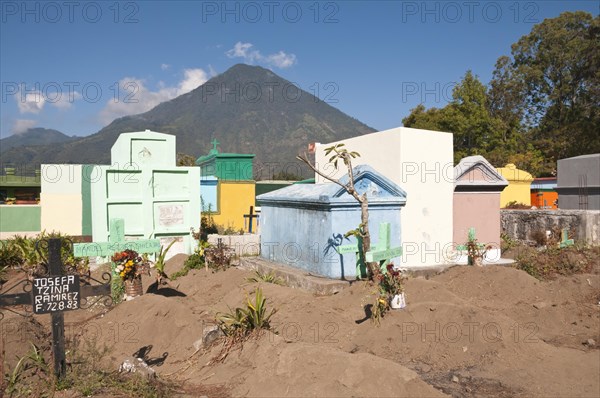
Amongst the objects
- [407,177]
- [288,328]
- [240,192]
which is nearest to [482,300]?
[407,177]

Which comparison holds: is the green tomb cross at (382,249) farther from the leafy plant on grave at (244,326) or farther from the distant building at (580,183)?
the distant building at (580,183)

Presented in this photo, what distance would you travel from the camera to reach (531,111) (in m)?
36.5

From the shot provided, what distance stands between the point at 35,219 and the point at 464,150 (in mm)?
26303

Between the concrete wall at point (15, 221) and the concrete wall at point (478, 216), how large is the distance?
13.7 meters

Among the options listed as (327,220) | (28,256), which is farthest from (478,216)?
(28,256)

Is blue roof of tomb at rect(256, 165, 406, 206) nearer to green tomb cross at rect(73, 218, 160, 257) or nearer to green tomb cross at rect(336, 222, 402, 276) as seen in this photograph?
green tomb cross at rect(336, 222, 402, 276)

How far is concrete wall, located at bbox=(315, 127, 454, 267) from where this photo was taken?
10.9 meters

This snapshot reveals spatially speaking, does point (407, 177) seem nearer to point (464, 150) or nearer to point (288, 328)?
point (288, 328)

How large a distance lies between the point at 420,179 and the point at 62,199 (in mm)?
12564

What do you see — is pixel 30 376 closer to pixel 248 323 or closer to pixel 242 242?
Answer: pixel 248 323

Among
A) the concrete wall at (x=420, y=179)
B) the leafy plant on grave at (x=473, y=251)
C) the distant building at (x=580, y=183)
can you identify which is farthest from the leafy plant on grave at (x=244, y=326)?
the distant building at (x=580, y=183)

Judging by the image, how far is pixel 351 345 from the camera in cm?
692

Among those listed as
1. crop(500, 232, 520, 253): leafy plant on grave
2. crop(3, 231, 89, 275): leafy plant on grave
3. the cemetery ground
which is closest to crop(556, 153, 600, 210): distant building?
crop(500, 232, 520, 253): leafy plant on grave

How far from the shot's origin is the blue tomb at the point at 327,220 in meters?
9.52
